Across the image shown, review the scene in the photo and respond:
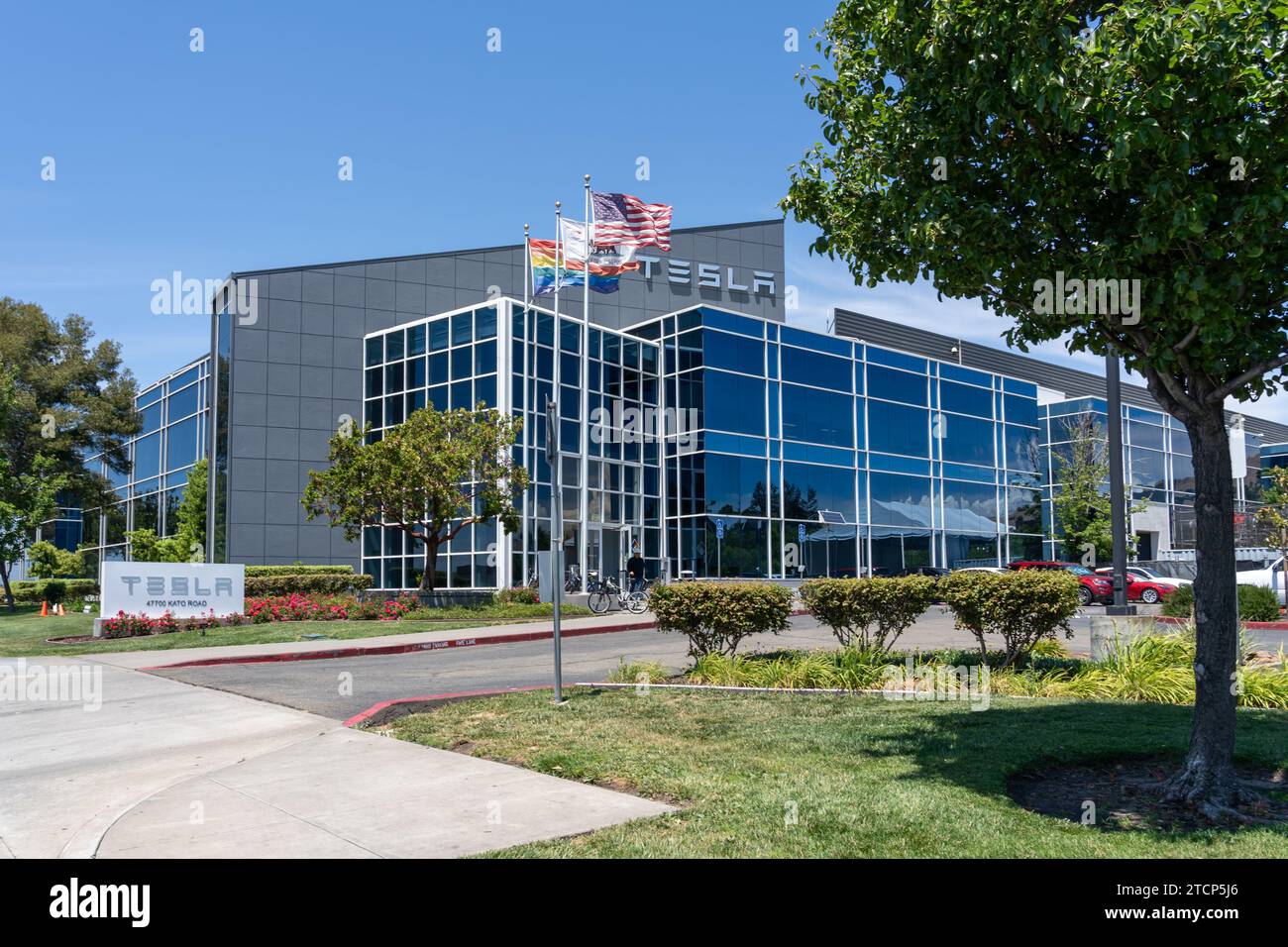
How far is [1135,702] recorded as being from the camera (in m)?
10.7

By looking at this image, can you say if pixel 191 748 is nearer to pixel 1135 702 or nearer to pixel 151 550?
pixel 1135 702

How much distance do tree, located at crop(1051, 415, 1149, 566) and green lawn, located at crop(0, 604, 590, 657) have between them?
27.4 meters

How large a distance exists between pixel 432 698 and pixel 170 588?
1541cm

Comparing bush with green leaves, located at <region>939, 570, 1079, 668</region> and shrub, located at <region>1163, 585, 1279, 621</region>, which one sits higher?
bush with green leaves, located at <region>939, 570, 1079, 668</region>

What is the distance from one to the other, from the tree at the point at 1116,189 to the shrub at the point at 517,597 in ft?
72.2

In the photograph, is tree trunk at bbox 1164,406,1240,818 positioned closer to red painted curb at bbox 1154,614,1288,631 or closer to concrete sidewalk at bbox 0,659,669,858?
concrete sidewalk at bbox 0,659,669,858

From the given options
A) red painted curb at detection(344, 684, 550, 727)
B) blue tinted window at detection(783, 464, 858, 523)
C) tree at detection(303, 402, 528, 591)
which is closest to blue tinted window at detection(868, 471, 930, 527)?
blue tinted window at detection(783, 464, 858, 523)

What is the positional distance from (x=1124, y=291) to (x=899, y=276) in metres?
2.00

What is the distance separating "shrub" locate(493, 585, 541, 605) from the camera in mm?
29094

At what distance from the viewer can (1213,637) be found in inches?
268

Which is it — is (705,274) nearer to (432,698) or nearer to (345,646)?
(345,646)

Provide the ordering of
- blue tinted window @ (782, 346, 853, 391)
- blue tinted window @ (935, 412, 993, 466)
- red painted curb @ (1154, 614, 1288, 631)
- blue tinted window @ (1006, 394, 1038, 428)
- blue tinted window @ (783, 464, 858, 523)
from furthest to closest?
blue tinted window @ (1006, 394, 1038, 428)
blue tinted window @ (935, 412, 993, 466)
blue tinted window @ (782, 346, 853, 391)
blue tinted window @ (783, 464, 858, 523)
red painted curb @ (1154, 614, 1288, 631)
